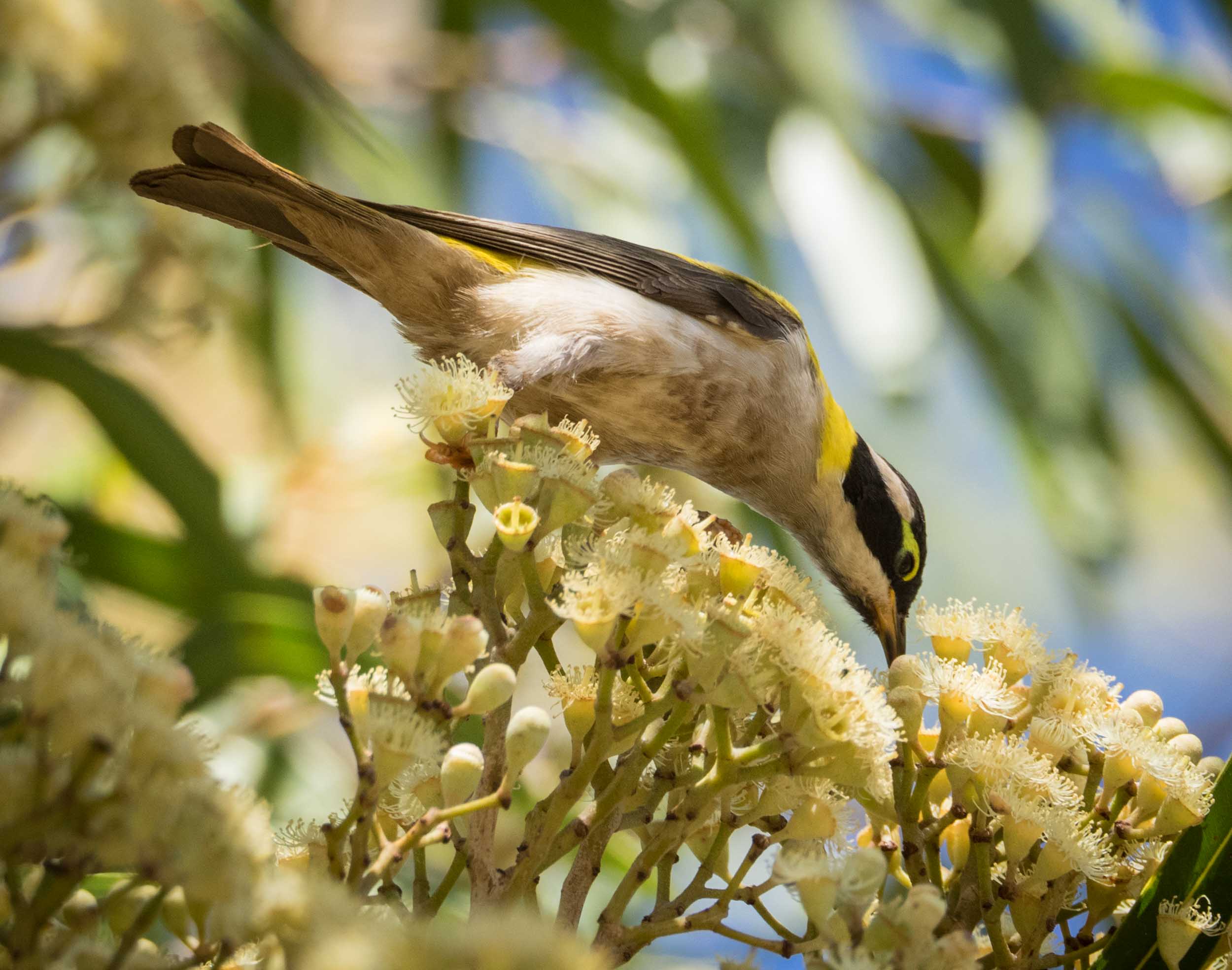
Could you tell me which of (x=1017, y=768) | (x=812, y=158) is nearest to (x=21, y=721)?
(x=1017, y=768)

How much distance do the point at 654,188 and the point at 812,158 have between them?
837mm

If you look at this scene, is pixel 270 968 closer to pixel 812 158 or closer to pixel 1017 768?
pixel 1017 768

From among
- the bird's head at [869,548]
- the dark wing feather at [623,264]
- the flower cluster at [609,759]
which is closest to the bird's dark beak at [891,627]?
the bird's head at [869,548]

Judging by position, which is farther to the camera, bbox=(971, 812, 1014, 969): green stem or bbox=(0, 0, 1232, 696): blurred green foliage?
bbox=(0, 0, 1232, 696): blurred green foliage

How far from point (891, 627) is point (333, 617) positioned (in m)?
1.98

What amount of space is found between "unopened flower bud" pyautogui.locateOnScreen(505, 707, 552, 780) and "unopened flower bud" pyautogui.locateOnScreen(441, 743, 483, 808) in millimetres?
38

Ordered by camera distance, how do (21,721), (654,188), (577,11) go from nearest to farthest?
(21,721) → (577,11) → (654,188)

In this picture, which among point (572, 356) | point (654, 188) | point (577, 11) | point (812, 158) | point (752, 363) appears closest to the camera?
A: point (572, 356)

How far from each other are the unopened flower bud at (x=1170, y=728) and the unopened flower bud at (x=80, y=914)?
104 cm

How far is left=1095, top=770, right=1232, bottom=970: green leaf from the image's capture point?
1.08m

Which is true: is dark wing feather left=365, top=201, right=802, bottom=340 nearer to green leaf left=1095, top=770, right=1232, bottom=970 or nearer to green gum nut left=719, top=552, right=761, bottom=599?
green gum nut left=719, top=552, right=761, bottom=599

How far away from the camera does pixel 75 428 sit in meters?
3.76

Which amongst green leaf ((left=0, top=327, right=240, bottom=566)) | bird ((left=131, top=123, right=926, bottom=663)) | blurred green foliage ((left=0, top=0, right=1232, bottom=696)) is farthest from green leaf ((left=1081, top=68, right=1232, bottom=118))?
green leaf ((left=0, top=327, right=240, bottom=566))

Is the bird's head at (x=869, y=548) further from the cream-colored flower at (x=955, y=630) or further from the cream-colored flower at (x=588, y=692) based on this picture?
the cream-colored flower at (x=588, y=692)
